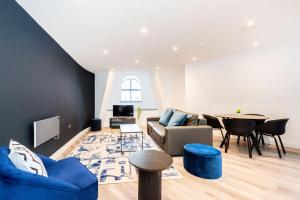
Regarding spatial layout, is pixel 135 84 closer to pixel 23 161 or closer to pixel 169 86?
pixel 169 86

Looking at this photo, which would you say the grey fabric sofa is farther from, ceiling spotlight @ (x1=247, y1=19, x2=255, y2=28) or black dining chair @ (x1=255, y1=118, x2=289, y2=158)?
ceiling spotlight @ (x1=247, y1=19, x2=255, y2=28)

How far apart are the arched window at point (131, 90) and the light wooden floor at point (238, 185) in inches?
194

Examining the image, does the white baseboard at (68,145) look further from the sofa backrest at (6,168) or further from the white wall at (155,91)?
the sofa backrest at (6,168)

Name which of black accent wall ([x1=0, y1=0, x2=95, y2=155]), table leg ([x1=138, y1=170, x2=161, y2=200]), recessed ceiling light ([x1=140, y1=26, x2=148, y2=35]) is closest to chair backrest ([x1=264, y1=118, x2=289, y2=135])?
table leg ([x1=138, y1=170, x2=161, y2=200])

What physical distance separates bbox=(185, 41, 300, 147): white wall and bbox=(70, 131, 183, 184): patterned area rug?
8.56 ft

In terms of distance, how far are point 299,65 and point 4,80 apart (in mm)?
5708

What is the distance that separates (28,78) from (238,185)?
11.1 feet

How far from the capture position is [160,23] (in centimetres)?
275

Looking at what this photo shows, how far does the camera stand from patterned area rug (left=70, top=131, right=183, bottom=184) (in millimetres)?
2526

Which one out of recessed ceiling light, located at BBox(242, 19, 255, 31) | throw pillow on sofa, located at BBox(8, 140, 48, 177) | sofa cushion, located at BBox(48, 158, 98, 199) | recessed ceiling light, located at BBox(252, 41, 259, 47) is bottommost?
sofa cushion, located at BBox(48, 158, 98, 199)

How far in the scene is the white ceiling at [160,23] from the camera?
220 centimetres

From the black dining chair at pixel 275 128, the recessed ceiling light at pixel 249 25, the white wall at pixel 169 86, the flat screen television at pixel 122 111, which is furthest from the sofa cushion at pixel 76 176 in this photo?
the white wall at pixel 169 86

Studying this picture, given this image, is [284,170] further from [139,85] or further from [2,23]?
[139,85]

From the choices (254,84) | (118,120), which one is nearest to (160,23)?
(254,84)
